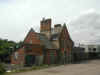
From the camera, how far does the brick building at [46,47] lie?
25997 mm

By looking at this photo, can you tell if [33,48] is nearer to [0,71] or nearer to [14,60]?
[14,60]

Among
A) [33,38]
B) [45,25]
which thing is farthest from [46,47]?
[45,25]

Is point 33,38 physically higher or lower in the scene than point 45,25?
lower

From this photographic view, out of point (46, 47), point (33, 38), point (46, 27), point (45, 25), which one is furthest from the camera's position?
point (45, 25)

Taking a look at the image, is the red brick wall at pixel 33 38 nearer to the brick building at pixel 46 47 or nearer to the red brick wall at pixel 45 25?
the brick building at pixel 46 47

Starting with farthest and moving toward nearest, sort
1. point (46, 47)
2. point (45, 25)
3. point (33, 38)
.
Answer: point (45, 25) → point (33, 38) → point (46, 47)

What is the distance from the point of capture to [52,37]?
A: 34125 millimetres

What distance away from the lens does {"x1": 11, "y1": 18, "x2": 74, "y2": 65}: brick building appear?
85.3 feet

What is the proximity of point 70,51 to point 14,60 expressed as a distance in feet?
53.7

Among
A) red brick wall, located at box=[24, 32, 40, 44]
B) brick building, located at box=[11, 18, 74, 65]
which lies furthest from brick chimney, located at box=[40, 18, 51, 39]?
red brick wall, located at box=[24, 32, 40, 44]

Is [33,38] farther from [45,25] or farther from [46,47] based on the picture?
[45,25]

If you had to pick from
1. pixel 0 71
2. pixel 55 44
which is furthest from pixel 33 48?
pixel 0 71

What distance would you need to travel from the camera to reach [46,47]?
29.2 metres

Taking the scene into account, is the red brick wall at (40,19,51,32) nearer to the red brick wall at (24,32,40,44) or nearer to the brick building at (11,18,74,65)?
the brick building at (11,18,74,65)
